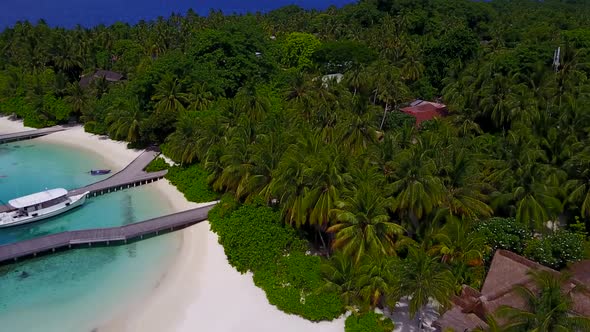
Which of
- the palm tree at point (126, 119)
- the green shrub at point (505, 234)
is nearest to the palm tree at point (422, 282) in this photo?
the green shrub at point (505, 234)

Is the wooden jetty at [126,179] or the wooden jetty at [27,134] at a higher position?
the wooden jetty at [27,134]

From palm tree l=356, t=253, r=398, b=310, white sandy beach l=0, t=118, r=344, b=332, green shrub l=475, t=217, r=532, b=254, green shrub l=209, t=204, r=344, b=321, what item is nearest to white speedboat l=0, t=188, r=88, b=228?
white sandy beach l=0, t=118, r=344, b=332

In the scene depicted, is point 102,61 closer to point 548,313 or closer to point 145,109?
point 145,109

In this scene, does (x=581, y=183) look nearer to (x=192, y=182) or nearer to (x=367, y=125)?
(x=367, y=125)

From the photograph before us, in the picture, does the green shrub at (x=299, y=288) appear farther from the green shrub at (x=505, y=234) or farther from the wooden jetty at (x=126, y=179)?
the wooden jetty at (x=126, y=179)

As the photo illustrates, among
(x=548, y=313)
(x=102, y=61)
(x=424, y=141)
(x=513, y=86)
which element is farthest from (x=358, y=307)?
(x=102, y=61)

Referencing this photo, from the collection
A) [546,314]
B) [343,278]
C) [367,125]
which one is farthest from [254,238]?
[546,314]

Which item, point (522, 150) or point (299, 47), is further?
point (299, 47)
